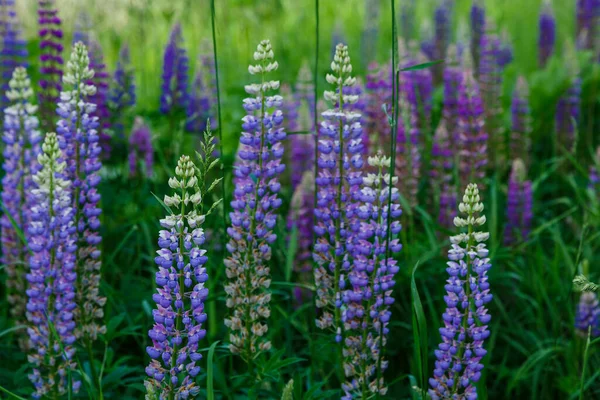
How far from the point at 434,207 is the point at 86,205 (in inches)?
78.9

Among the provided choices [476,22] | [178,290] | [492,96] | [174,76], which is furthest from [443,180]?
[476,22]

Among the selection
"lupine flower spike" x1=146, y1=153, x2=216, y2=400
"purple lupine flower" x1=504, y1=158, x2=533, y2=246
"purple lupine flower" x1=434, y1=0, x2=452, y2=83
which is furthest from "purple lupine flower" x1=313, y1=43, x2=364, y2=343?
"purple lupine flower" x1=434, y1=0, x2=452, y2=83

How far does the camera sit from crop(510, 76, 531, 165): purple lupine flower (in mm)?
4884

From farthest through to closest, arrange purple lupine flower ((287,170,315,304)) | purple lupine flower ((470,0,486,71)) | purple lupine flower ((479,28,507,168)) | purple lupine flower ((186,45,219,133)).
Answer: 1. purple lupine flower ((470,0,486,71))
2. purple lupine flower ((479,28,507,168))
3. purple lupine flower ((186,45,219,133))
4. purple lupine flower ((287,170,315,304))

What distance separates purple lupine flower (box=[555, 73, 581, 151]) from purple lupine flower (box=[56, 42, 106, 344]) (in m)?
3.26

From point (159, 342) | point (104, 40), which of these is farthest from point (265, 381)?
point (104, 40)

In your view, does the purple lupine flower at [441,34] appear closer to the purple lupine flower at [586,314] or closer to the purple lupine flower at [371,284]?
the purple lupine flower at [586,314]

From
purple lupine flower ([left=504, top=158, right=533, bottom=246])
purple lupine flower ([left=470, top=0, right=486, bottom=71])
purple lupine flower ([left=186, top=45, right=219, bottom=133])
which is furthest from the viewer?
→ purple lupine flower ([left=470, top=0, right=486, bottom=71])

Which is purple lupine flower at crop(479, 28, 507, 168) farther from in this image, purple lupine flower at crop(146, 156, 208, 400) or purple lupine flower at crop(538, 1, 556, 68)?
purple lupine flower at crop(146, 156, 208, 400)

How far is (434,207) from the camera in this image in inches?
170

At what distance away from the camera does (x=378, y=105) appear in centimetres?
418

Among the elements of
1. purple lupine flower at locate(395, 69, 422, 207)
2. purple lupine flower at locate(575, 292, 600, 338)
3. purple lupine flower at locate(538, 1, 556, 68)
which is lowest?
purple lupine flower at locate(575, 292, 600, 338)

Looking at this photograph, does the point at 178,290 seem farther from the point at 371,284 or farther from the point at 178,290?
the point at 371,284

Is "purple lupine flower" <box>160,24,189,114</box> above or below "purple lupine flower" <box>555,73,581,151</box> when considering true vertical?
above
